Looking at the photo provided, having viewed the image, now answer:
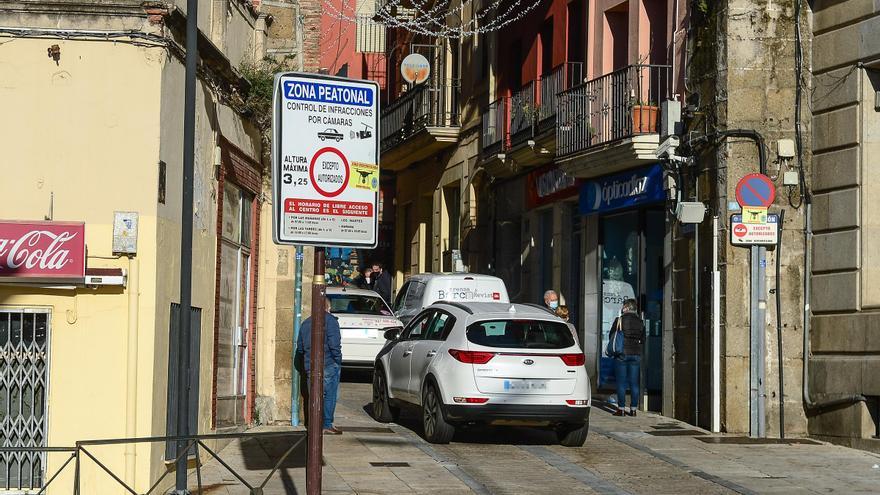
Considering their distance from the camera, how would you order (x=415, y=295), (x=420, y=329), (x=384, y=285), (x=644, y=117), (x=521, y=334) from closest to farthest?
(x=521, y=334), (x=420, y=329), (x=644, y=117), (x=415, y=295), (x=384, y=285)

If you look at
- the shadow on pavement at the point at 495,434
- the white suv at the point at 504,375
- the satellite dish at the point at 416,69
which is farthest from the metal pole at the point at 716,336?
the satellite dish at the point at 416,69

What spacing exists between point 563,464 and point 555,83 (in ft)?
38.8

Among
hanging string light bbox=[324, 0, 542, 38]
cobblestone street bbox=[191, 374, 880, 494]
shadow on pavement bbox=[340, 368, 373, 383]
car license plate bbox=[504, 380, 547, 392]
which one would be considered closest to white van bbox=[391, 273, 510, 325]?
shadow on pavement bbox=[340, 368, 373, 383]

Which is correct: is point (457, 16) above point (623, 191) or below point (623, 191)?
above

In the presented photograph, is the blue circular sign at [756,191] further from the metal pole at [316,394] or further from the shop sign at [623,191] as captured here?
the metal pole at [316,394]

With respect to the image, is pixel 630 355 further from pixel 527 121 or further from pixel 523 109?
pixel 523 109

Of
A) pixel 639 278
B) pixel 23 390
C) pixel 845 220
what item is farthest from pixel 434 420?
pixel 639 278

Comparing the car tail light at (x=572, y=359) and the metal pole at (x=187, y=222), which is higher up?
the metal pole at (x=187, y=222)

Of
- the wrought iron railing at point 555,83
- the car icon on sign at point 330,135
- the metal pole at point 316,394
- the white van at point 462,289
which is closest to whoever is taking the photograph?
the metal pole at point 316,394

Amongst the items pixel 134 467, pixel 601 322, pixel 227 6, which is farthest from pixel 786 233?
pixel 134 467

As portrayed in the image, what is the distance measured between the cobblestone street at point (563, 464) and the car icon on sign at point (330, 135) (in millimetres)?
5225

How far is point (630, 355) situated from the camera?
2075cm

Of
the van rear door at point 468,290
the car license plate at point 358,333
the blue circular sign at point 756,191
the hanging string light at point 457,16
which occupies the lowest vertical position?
the car license plate at point 358,333

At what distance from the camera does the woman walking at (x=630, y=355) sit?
20.7 m
